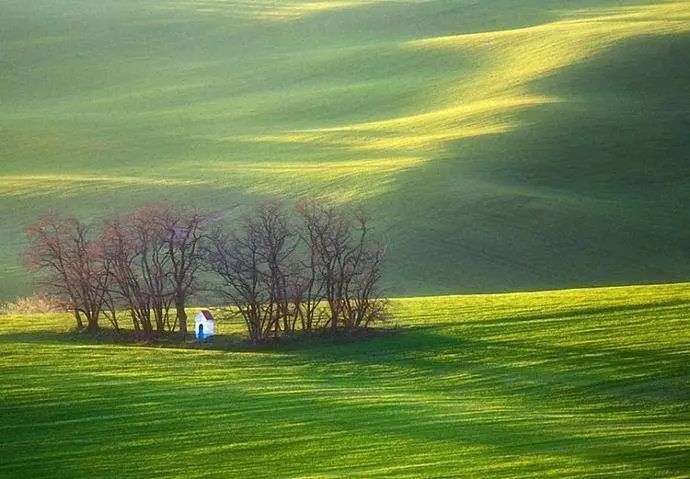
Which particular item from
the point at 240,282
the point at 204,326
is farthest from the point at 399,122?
the point at 204,326

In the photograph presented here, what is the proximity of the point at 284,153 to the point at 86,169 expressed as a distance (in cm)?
912

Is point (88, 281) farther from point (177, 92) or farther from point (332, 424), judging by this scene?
point (177, 92)

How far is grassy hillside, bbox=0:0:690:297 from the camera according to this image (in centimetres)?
4592

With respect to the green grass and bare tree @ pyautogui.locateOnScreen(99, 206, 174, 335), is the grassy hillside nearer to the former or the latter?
bare tree @ pyautogui.locateOnScreen(99, 206, 174, 335)

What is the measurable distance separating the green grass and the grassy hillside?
15.6 meters

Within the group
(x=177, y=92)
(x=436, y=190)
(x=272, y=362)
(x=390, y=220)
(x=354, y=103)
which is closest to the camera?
(x=272, y=362)

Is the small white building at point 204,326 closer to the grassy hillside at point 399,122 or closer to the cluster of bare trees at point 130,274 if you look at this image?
the cluster of bare trees at point 130,274

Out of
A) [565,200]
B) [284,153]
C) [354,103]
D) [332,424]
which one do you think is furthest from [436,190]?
[332,424]

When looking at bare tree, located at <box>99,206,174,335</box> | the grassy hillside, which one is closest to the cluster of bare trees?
bare tree, located at <box>99,206,174,335</box>

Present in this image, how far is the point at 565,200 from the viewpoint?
164ft

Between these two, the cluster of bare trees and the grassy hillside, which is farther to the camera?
the grassy hillside

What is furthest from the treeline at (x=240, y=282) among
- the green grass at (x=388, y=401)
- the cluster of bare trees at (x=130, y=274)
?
the green grass at (x=388, y=401)

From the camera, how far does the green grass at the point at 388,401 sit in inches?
617

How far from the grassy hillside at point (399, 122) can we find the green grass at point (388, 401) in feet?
51.1
